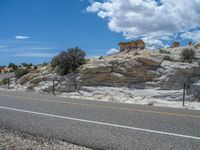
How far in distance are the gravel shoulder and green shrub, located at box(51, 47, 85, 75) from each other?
1756cm

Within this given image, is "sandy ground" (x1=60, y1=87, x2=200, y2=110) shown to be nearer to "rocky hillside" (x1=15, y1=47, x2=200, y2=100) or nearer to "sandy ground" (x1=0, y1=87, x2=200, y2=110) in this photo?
"sandy ground" (x1=0, y1=87, x2=200, y2=110)

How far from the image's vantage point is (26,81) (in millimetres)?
27812

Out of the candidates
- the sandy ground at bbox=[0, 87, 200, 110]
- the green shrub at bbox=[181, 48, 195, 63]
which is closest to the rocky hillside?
the green shrub at bbox=[181, 48, 195, 63]

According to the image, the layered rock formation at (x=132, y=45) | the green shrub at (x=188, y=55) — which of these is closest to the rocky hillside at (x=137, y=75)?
the green shrub at (x=188, y=55)

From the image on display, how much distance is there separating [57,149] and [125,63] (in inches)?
689

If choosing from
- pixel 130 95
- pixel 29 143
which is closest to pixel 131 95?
pixel 130 95

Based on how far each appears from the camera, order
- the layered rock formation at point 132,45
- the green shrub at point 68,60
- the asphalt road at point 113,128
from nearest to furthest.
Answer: the asphalt road at point 113,128 < the green shrub at point 68,60 < the layered rock formation at point 132,45

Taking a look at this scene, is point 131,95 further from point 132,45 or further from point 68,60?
point 132,45

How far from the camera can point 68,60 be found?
24703mm

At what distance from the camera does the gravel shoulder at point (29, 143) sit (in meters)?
5.91

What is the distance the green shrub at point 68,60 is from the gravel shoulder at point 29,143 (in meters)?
17.6

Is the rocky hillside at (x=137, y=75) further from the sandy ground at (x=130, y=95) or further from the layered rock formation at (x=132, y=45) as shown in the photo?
the layered rock formation at (x=132, y=45)

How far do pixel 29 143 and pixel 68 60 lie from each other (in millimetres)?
18610

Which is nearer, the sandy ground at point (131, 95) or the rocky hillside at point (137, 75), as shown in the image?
the sandy ground at point (131, 95)
